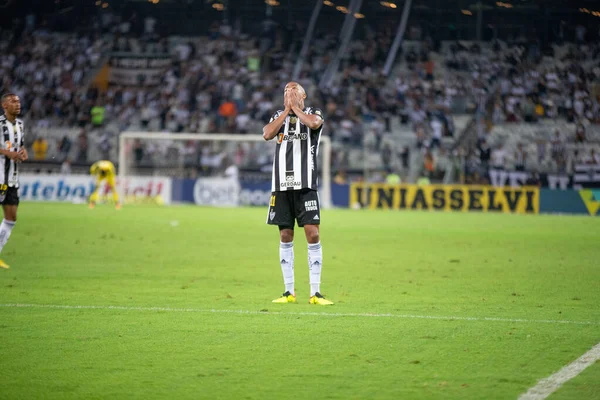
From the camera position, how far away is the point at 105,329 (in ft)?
26.9

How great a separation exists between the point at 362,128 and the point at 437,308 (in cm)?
2977

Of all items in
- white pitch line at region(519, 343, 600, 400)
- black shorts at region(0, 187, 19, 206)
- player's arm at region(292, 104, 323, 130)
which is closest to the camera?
white pitch line at region(519, 343, 600, 400)

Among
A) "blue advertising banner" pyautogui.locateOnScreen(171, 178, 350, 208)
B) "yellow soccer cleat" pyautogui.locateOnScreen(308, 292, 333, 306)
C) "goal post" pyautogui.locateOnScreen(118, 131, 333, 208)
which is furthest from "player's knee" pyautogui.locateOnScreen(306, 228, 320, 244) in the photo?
"blue advertising banner" pyautogui.locateOnScreen(171, 178, 350, 208)

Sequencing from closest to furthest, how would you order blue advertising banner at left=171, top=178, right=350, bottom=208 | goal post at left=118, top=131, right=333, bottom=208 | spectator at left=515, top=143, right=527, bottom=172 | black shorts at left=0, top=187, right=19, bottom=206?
1. black shorts at left=0, top=187, right=19, bottom=206
2. goal post at left=118, top=131, right=333, bottom=208
3. spectator at left=515, top=143, right=527, bottom=172
4. blue advertising banner at left=171, top=178, right=350, bottom=208

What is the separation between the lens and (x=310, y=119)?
967cm

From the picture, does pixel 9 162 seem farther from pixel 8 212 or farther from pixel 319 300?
pixel 319 300

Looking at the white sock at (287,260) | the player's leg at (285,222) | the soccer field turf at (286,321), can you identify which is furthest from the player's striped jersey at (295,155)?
the soccer field turf at (286,321)

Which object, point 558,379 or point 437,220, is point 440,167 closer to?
point 437,220

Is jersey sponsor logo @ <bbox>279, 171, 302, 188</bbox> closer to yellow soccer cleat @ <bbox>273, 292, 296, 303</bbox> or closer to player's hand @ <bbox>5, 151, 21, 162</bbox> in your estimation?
yellow soccer cleat @ <bbox>273, 292, 296, 303</bbox>

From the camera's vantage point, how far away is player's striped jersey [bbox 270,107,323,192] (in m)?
9.89

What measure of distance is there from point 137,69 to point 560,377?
135ft

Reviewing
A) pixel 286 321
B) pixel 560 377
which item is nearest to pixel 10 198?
pixel 286 321

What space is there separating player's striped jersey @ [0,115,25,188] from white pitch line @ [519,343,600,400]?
8.44 meters

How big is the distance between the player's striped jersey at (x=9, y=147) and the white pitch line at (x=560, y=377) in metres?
8.44
